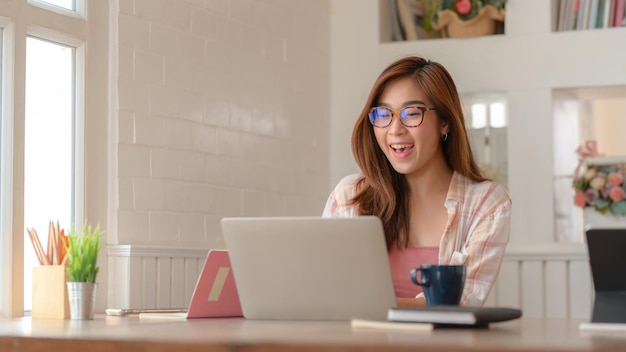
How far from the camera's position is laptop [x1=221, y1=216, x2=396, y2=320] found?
1.86m

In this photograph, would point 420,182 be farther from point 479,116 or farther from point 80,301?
point 479,116

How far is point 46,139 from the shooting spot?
324 cm

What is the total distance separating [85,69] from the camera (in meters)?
3.35

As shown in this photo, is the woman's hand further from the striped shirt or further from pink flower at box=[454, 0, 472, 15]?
pink flower at box=[454, 0, 472, 15]

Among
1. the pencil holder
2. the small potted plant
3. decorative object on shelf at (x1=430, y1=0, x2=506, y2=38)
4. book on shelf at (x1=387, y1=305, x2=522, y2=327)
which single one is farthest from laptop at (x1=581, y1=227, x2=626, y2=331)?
decorative object on shelf at (x1=430, y1=0, x2=506, y2=38)

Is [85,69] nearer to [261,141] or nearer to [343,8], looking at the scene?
[261,141]

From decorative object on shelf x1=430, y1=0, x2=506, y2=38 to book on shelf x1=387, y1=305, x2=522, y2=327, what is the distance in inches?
125

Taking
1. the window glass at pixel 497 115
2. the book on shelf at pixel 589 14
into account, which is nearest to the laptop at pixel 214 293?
the window glass at pixel 497 115

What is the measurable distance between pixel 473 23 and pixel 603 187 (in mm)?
984

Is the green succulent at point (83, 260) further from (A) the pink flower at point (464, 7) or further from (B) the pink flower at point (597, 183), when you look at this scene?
(A) the pink flower at point (464, 7)

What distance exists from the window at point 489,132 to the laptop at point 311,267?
2.87 meters

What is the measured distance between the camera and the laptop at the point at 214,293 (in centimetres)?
218

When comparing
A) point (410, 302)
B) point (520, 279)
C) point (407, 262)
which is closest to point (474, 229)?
point (407, 262)

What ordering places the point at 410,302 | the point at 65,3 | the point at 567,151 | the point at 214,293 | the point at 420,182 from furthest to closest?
the point at 567,151 → the point at 65,3 → the point at 420,182 → the point at 410,302 → the point at 214,293
